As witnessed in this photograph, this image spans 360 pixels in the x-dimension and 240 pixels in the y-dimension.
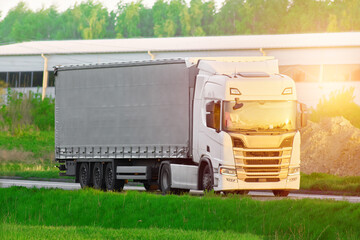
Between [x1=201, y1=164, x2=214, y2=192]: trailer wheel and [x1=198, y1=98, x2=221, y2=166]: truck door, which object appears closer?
[x1=198, y1=98, x2=221, y2=166]: truck door

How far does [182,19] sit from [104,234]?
127953 mm

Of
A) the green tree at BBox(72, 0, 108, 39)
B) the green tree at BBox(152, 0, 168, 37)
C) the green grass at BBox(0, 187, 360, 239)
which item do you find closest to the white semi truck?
the green grass at BBox(0, 187, 360, 239)

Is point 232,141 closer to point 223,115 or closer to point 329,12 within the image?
point 223,115

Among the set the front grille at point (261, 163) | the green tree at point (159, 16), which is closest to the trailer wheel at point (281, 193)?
the front grille at point (261, 163)

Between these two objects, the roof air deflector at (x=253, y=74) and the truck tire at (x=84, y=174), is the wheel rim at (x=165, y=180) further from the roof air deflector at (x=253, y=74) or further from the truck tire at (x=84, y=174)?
the roof air deflector at (x=253, y=74)

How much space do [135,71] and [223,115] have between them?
5.95 m

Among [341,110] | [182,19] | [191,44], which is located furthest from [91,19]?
[341,110]

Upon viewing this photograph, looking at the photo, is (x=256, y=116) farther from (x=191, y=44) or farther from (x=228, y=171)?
(x=191, y=44)

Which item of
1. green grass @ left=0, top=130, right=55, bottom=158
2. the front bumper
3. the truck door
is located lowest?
green grass @ left=0, top=130, right=55, bottom=158

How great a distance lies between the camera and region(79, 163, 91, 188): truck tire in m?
32.9

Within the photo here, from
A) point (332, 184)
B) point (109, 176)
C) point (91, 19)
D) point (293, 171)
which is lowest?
point (332, 184)

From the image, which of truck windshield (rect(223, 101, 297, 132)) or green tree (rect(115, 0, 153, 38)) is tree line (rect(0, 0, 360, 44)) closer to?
green tree (rect(115, 0, 153, 38))

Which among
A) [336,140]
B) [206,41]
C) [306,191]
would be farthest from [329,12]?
[306,191]

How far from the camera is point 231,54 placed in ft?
219
